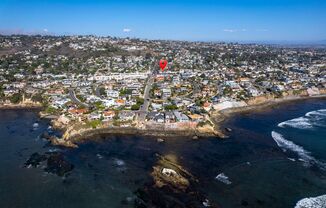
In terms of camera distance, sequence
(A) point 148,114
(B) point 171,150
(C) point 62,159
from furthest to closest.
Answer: (A) point 148,114
(B) point 171,150
(C) point 62,159

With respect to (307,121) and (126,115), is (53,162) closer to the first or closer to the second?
(126,115)

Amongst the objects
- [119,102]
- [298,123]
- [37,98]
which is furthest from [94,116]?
[298,123]

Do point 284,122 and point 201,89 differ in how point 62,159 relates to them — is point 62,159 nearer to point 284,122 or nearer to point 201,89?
point 284,122

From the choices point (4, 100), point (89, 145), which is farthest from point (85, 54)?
point (89, 145)

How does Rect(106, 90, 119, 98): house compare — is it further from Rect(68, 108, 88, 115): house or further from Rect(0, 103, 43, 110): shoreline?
Rect(0, 103, 43, 110): shoreline

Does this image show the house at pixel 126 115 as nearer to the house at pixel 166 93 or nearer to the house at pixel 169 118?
the house at pixel 169 118

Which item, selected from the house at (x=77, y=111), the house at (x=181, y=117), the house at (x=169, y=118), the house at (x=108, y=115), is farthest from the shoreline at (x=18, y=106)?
the house at (x=181, y=117)
